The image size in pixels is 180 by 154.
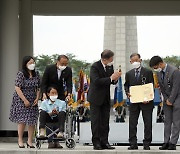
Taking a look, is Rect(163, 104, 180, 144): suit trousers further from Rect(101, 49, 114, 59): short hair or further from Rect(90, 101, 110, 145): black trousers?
Rect(101, 49, 114, 59): short hair

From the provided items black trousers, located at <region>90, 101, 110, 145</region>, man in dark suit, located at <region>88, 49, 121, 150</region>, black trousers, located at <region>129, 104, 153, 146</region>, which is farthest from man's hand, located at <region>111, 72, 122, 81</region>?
black trousers, located at <region>129, 104, 153, 146</region>

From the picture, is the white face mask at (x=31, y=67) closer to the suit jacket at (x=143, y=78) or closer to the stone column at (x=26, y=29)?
the suit jacket at (x=143, y=78)

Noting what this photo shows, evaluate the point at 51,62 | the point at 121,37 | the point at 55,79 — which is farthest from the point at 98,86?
the point at 121,37

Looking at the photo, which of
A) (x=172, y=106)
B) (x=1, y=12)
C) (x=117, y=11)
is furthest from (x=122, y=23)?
(x=172, y=106)

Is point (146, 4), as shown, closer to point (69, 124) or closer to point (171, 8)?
point (171, 8)

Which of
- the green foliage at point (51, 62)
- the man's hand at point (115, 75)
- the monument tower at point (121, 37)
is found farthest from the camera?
the monument tower at point (121, 37)

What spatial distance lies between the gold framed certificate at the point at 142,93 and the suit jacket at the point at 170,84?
293 millimetres

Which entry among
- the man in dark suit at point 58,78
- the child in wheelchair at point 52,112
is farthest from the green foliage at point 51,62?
the child in wheelchair at point 52,112

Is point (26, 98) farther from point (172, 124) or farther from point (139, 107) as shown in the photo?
point (172, 124)

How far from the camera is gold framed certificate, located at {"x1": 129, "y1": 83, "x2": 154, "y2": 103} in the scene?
980 centimetres

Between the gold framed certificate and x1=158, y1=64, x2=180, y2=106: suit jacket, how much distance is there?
0.96ft

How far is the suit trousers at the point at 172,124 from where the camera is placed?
32.3 ft

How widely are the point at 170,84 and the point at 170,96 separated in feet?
0.80

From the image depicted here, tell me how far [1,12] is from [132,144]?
5.65 metres
